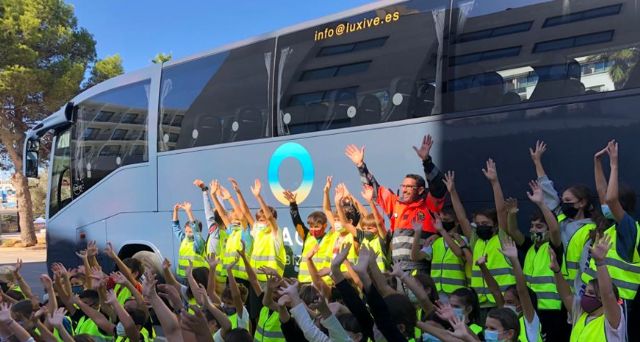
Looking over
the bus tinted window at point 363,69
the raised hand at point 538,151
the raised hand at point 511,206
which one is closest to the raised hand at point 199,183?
the bus tinted window at point 363,69

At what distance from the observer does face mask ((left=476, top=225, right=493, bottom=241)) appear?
4551 millimetres

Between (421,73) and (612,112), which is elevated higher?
(421,73)

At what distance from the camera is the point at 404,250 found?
16.5 ft

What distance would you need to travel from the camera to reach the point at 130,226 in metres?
7.92

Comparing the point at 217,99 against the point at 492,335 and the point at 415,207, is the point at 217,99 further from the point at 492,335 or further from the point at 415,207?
the point at 492,335

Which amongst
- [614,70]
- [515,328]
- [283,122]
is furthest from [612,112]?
[283,122]

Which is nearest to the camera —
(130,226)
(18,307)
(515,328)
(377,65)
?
(515,328)

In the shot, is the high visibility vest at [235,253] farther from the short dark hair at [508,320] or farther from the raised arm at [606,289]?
the raised arm at [606,289]

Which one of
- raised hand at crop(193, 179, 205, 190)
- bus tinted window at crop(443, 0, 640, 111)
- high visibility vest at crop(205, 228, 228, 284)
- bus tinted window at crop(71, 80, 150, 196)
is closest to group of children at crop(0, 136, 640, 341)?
high visibility vest at crop(205, 228, 228, 284)

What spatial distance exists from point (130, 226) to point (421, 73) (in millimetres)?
4659

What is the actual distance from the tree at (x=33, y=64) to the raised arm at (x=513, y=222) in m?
20.4

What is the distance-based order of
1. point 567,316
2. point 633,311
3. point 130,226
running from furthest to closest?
1. point 130,226
2. point 567,316
3. point 633,311

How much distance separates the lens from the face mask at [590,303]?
3129 millimetres

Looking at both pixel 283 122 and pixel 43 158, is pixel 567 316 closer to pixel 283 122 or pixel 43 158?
pixel 283 122
